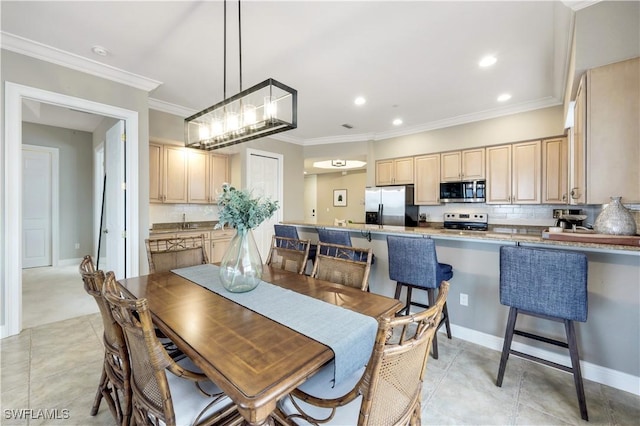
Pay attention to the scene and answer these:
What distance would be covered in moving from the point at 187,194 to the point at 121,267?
1729 mm

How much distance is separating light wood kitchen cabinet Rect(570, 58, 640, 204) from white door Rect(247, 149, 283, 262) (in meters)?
4.11

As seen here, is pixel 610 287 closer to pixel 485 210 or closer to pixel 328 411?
pixel 328 411

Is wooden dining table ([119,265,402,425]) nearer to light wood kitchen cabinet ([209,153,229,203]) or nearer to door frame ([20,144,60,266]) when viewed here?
light wood kitchen cabinet ([209,153,229,203])

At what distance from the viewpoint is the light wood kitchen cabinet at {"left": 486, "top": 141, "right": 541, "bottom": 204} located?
3941 mm

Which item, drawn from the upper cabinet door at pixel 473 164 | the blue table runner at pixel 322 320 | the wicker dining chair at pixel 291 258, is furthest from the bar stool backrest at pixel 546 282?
the upper cabinet door at pixel 473 164

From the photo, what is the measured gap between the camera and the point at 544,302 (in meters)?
1.78

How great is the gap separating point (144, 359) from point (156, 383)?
0.10m

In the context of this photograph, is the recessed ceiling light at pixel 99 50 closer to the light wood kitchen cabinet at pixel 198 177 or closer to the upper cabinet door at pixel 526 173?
the light wood kitchen cabinet at pixel 198 177

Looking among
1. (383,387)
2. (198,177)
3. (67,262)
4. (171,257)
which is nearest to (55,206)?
(67,262)

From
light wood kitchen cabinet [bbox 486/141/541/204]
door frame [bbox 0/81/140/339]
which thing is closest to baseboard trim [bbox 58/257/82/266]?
door frame [bbox 0/81/140/339]

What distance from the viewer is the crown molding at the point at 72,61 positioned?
243 cm

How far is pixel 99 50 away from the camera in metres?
2.60

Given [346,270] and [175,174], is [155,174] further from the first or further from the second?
[346,270]

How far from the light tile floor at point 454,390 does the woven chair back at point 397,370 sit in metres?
0.89
